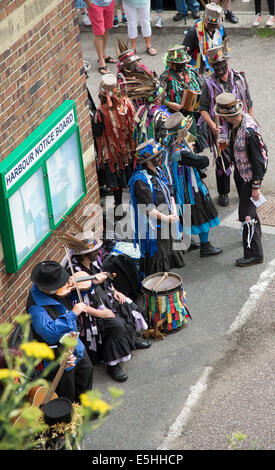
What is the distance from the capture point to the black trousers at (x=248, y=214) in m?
8.19

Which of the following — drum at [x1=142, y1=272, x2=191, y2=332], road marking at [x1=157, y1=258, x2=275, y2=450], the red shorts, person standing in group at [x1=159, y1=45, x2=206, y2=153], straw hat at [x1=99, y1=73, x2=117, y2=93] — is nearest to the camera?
road marking at [x1=157, y1=258, x2=275, y2=450]

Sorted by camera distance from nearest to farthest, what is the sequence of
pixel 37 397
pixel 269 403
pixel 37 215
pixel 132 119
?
pixel 37 397
pixel 269 403
pixel 37 215
pixel 132 119

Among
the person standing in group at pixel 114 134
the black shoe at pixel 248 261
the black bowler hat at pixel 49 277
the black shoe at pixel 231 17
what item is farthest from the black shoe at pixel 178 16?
the black bowler hat at pixel 49 277

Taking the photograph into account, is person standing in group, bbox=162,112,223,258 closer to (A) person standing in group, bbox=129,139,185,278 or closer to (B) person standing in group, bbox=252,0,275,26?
(A) person standing in group, bbox=129,139,185,278

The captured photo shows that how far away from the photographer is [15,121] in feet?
22.3

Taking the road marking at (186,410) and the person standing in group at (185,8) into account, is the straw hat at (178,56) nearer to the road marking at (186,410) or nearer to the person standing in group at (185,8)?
the road marking at (186,410)

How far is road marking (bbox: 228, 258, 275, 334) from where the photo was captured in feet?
24.7

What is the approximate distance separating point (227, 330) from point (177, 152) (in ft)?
6.49

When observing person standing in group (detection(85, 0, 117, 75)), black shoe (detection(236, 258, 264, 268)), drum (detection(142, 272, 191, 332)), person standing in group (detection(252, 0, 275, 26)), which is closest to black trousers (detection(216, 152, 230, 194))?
black shoe (detection(236, 258, 264, 268))

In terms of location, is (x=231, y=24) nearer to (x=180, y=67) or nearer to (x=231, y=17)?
(x=231, y=17)

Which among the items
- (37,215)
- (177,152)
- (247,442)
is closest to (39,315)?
(37,215)

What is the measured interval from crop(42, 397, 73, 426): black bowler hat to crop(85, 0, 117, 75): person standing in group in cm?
890

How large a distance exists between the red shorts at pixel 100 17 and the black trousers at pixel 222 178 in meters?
4.91

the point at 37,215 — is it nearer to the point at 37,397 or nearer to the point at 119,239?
the point at 119,239
